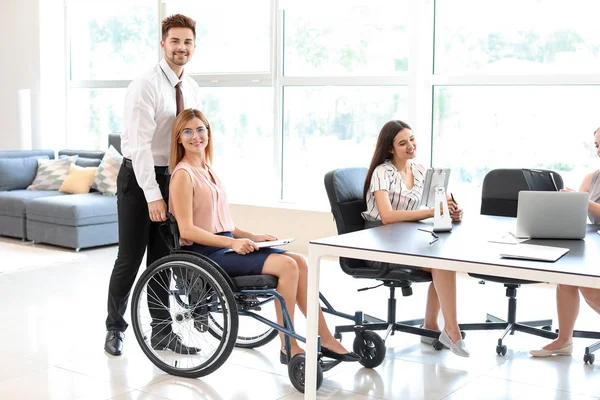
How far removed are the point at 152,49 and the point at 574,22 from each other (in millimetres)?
4234

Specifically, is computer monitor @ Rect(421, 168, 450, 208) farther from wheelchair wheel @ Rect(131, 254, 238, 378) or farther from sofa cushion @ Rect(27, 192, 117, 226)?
sofa cushion @ Rect(27, 192, 117, 226)

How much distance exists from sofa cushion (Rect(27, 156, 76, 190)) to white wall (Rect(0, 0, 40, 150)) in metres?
1.28

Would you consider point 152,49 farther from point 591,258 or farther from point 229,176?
point 591,258

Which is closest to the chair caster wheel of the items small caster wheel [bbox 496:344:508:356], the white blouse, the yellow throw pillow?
small caster wheel [bbox 496:344:508:356]

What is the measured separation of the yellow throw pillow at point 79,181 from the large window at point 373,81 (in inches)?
47.3

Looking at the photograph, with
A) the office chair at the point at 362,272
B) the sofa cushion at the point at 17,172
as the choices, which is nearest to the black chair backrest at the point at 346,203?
the office chair at the point at 362,272

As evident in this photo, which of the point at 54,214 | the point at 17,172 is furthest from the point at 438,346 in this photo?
the point at 17,172

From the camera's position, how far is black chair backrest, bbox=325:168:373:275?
3.72 m

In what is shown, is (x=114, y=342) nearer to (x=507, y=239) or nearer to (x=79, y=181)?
(x=507, y=239)

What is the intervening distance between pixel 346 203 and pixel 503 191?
2.98 feet

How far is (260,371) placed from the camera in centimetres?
353

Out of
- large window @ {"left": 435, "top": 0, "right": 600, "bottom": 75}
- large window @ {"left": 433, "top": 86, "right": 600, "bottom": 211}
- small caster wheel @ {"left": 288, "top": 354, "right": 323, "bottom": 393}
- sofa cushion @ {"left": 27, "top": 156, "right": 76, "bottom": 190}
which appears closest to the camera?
small caster wheel @ {"left": 288, "top": 354, "right": 323, "bottom": 393}

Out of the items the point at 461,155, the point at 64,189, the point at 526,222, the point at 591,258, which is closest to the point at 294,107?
the point at 461,155

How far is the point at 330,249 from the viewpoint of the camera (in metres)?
2.92
